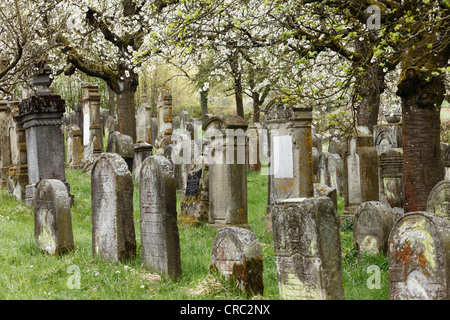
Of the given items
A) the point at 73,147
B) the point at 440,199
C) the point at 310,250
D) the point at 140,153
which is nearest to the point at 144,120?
the point at 73,147

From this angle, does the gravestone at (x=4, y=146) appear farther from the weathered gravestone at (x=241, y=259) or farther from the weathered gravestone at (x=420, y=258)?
the weathered gravestone at (x=420, y=258)

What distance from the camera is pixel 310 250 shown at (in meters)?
5.37

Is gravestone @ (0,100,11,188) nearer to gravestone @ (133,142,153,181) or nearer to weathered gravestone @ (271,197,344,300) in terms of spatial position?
gravestone @ (133,142,153,181)

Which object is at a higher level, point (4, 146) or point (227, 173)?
point (4, 146)

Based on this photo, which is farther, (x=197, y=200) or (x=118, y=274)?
(x=197, y=200)

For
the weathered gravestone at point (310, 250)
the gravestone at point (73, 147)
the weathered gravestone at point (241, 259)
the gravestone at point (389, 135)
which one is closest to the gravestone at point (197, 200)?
the weathered gravestone at point (241, 259)

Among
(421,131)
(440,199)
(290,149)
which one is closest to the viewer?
(440,199)

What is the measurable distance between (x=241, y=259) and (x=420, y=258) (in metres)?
1.82

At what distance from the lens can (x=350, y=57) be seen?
9227 millimetres

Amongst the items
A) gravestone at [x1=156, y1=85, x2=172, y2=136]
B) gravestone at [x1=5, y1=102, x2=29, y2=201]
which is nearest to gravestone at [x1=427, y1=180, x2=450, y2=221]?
gravestone at [x1=5, y1=102, x2=29, y2=201]

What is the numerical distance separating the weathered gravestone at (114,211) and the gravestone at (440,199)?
4.39 meters

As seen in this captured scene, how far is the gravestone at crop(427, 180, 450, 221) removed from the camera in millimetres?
8268

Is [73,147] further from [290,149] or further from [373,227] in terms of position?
[373,227]

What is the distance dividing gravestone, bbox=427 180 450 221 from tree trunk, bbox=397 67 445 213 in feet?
0.67
